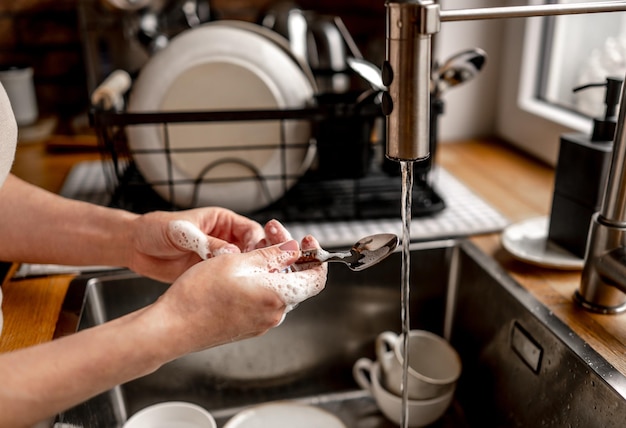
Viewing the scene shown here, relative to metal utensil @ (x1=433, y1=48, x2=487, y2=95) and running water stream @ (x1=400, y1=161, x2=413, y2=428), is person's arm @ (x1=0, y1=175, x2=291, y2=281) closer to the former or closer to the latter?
running water stream @ (x1=400, y1=161, x2=413, y2=428)

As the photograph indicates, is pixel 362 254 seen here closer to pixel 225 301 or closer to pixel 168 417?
pixel 225 301

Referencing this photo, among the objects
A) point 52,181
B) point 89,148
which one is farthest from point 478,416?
point 89,148

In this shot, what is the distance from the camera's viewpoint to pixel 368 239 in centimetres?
63

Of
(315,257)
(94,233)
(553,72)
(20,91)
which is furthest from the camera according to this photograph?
(20,91)

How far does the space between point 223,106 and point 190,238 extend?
0.33m

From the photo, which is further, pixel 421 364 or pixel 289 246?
pixel 421 364

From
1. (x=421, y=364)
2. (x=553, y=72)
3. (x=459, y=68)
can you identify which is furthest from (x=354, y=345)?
(x=553, y=72)

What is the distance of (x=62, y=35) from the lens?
1.49 m

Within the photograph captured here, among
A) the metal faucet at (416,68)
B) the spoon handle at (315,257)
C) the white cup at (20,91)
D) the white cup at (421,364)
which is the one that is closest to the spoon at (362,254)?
the spoon handle at (315,257)

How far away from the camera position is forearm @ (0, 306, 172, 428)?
439 millimetres

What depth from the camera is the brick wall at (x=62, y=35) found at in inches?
57.4

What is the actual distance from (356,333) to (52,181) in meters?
0.62

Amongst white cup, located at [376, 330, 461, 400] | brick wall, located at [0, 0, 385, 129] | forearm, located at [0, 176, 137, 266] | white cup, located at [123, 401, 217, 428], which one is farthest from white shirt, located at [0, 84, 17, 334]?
brick wall, located at [0, 0, 385, 129]

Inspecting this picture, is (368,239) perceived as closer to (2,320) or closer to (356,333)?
(356,333)
